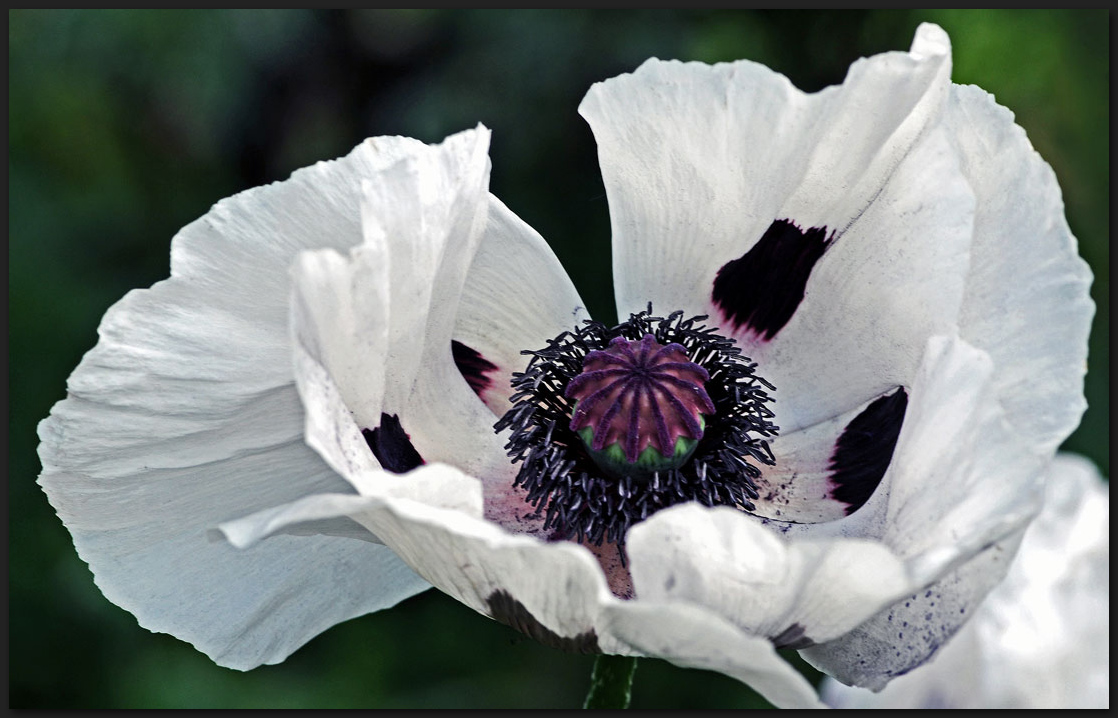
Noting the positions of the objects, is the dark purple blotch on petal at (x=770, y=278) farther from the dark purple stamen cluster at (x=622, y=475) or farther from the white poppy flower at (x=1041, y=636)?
the white poppy flower at (x=1041, y=636)

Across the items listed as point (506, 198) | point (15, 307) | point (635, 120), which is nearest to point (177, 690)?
point (15, 307)

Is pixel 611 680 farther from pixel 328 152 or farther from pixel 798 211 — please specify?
pixel 328 152

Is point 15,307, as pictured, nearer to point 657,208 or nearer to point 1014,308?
point 657,208

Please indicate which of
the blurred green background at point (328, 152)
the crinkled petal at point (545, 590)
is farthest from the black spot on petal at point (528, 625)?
the blurred green background at point (328, 152)

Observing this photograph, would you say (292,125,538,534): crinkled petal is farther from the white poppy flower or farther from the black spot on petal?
the white poppy flower

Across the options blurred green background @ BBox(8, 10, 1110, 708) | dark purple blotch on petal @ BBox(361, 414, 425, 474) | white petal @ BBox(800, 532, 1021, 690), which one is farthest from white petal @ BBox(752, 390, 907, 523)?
blurred green background @ BBox(8, 10, 1110, 708)

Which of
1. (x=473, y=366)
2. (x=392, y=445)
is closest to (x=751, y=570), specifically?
(x=392, y=445)
